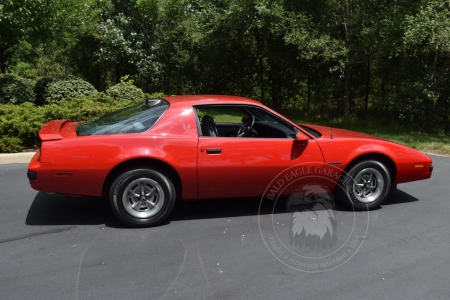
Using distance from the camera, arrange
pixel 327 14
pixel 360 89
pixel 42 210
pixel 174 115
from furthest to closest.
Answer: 1. pixel 360 89
2. pixel 327 14
3. pixel 42 210
4. pixel 174 115

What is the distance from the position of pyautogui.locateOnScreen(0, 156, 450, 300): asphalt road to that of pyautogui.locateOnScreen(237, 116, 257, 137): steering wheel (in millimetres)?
970

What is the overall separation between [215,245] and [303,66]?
14205 mm

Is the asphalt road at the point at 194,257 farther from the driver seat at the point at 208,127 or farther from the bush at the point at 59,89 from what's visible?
the bush at the point at 59,89

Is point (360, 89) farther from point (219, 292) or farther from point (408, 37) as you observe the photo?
point (219, 292)

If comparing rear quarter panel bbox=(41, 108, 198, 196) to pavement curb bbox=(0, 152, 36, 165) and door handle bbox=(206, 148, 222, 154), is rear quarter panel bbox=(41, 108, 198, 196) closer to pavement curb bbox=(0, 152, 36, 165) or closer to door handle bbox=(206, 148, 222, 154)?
door handle bbox=(206, 148, 222, 154)

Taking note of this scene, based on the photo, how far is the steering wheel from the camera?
5840 millimetres

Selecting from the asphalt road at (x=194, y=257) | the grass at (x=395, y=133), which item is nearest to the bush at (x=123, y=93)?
the grass at (x=395, y=133)

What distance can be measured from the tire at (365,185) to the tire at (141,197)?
7.17 ft

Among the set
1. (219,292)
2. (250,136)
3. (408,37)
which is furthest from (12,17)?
(219,292)

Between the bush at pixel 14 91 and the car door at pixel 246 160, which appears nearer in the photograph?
the car door at pixel 246 160

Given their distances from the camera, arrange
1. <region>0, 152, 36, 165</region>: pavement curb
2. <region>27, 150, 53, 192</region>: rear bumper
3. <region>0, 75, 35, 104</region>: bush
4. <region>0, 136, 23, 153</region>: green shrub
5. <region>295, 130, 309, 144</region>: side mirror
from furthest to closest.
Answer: <region>0, 75, 35, 104</region>: bush → <region>0, 136, 23, 153</region>: green shrub → <region>0, 152, 36, 165</region>: pavement curb → <region>295, 130, 309, 144</region>: side mirror → <region>27, 150, 53, 192</region>: rear bumper

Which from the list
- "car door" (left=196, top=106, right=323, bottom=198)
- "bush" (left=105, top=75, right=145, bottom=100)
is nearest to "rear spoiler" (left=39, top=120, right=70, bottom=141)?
"car door" (left=196, top=106, right=323, bottom=198)

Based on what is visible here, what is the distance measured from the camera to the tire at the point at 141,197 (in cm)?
504

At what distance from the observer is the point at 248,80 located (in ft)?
70.8
